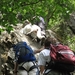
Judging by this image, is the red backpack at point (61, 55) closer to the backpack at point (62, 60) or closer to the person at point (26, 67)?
the backpack at point (62, 60)

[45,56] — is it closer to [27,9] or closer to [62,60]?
[62,60]

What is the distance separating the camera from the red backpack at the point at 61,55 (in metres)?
6.40

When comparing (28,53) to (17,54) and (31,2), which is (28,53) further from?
(31,2)

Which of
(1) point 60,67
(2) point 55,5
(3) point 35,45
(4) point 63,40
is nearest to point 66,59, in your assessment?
(1) point 60,67

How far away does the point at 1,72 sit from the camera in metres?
Answer: 12.1

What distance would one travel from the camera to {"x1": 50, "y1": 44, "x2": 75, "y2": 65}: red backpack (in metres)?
6.40

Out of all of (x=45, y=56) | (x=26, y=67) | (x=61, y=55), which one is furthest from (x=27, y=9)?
(x=26, y=67)

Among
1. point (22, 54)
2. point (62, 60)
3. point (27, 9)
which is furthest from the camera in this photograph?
point (22, 54)

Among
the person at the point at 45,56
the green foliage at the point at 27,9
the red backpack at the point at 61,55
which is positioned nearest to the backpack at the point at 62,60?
the red backpack at the point at 61,55

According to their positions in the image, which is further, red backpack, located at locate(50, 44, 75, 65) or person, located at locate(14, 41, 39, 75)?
person, located at locate(14, 41, 39, 75)

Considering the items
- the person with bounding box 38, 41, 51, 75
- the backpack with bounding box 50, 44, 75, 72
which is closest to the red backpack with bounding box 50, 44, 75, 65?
the backpack with bounding box 50, 44, 75, 72

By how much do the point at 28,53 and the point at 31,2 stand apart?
1902 mm

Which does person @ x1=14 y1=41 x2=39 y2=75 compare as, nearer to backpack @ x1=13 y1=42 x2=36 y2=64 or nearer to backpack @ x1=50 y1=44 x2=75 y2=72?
backpack @ x1=13 y1=42 x2=36 y2=64

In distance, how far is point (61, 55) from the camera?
6.46 metres
